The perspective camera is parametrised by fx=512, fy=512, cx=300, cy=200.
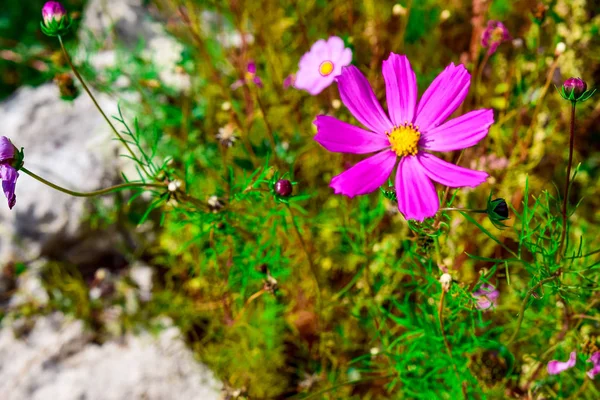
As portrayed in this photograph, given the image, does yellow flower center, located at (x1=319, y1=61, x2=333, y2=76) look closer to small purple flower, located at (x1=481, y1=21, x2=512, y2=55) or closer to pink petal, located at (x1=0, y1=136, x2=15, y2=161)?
small purple flower, located at (x1=481, y1=21, x2=512, y2=55)

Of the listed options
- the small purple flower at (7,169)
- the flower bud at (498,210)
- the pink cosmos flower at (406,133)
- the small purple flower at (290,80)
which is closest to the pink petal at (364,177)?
the pink cosmos flower at (406,133)

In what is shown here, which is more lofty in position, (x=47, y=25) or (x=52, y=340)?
(x=47, y=25)

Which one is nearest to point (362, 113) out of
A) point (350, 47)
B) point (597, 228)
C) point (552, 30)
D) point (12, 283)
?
point (350, 47)

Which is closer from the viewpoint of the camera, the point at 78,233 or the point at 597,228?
the point at 597,228

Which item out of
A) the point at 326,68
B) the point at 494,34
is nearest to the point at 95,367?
the point at 326,68

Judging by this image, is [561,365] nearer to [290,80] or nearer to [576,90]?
[576,90]

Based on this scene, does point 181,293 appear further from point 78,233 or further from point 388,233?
point 388,233
